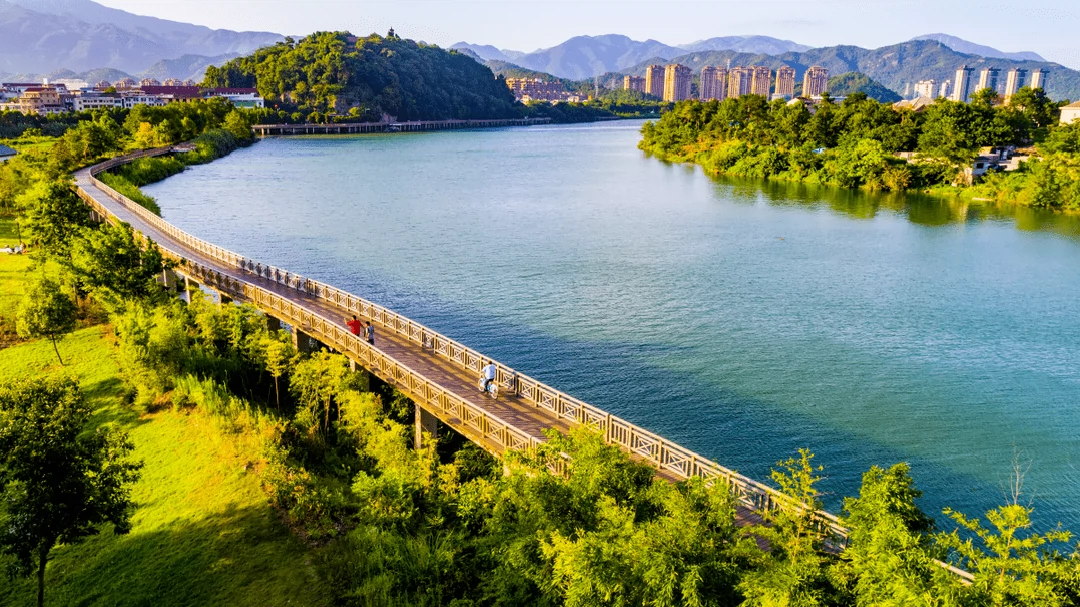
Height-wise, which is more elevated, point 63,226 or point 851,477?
point 63,226

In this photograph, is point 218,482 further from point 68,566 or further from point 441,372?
point 441,372

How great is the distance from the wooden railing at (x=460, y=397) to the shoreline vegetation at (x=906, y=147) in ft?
245

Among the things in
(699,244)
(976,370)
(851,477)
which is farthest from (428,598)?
(699,244)

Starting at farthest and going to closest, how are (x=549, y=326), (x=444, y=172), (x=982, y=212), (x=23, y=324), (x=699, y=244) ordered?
(x=444, y=172), (x=982, y=212), (x=699, y=244), (x=549, y=326), (x=23, y=324)

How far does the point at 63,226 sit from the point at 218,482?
27106 millimetres

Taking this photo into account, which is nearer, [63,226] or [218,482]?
[218,482]

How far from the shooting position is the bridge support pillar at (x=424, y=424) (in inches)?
875

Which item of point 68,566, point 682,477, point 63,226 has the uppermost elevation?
point 63,226

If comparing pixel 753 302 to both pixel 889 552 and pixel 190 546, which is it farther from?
pixel 190 546

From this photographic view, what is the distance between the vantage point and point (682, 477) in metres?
17.2

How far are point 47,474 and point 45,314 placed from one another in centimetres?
1845

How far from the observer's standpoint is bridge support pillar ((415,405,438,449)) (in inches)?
875

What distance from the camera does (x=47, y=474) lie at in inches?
556

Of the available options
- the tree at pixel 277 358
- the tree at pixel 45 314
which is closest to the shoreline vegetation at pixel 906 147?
the tree at pixel 277 358
